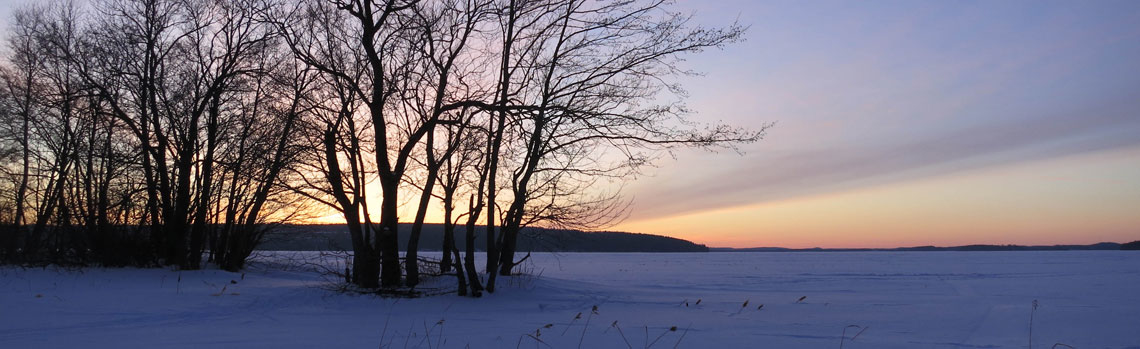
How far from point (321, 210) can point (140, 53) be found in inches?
226

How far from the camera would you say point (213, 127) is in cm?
1711

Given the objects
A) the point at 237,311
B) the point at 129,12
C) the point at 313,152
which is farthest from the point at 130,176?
the point at 237,311

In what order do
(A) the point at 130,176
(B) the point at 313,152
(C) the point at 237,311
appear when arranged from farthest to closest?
(A) the point at 130,176 → (B) the point at 313,152 → (C) the point at 237,311

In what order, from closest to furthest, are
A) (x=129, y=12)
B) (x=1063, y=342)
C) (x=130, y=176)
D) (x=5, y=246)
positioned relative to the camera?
(x=1063, y=342) < (x=129, y=12) < (x=130, y=176) < (x=5, y=246)

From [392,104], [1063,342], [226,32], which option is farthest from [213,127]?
[1063,342]

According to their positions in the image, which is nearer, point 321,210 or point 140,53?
point 140,53

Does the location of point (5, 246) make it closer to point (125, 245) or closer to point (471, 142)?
point (125, 245)

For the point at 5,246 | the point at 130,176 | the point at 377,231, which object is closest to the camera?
the point at 377,231

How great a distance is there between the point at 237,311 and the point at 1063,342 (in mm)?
10753

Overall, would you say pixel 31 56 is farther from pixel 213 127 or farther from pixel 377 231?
pixel 377 231

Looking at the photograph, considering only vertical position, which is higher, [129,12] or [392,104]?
[129,12]

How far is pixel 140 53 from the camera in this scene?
1678 cm

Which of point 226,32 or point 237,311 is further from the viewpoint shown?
point 226,32

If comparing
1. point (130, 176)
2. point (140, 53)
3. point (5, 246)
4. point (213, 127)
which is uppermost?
→ point (140, 53)
